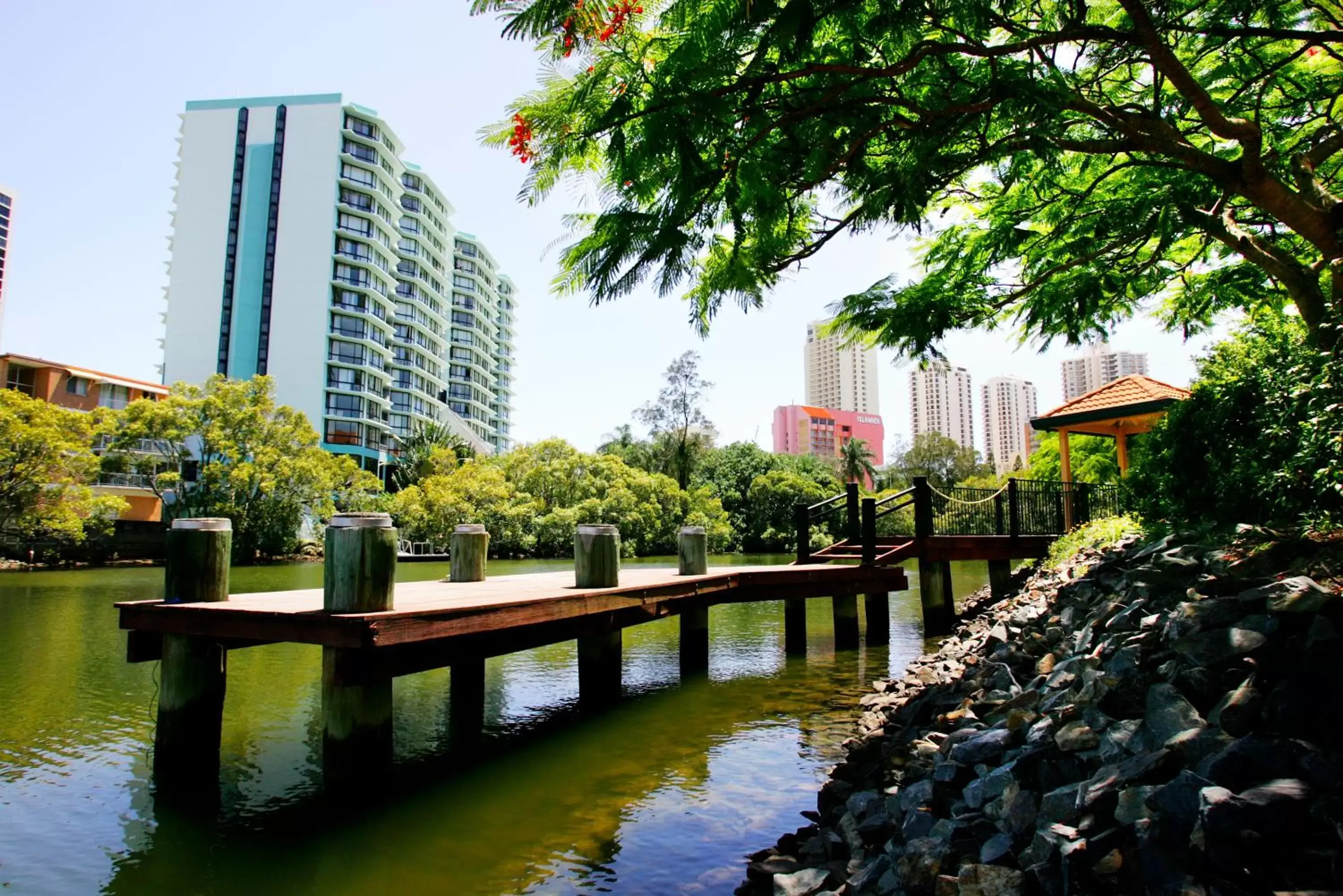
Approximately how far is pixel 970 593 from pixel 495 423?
9795cm

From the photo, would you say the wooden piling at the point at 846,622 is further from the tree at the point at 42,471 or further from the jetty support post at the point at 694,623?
the tree at the point at 42,471

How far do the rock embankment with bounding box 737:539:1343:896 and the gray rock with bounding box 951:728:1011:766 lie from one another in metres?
0.01

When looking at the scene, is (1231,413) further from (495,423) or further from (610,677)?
(495,423)

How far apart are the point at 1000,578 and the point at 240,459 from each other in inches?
1493

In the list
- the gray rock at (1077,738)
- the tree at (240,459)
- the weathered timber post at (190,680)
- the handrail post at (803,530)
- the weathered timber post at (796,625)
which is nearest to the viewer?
the gray rock at (1077,738)

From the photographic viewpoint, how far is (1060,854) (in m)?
3.30

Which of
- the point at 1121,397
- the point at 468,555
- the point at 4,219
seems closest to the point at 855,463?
the point at 1121,397

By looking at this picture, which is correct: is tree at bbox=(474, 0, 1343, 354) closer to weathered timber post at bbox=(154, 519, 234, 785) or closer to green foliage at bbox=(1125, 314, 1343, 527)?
green foliage at bbox=(1125, 314, 1343, 527)

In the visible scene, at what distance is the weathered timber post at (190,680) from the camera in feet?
21.5

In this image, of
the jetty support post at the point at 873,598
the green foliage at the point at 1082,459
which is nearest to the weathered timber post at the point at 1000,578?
the jetty support post at the point at 873,598

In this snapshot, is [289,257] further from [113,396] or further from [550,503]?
[550,503]

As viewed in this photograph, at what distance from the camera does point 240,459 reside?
4122 centimetres

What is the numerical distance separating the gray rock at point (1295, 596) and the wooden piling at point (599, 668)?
22.4ft

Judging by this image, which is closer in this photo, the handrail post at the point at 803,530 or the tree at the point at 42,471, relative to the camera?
the handrail post at the point at 803,530
